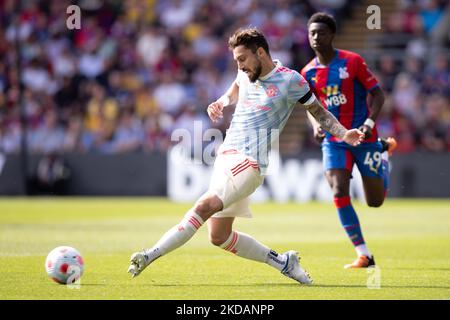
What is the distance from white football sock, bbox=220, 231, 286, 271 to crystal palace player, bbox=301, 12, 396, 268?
1878 millimetres

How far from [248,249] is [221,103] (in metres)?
1.33

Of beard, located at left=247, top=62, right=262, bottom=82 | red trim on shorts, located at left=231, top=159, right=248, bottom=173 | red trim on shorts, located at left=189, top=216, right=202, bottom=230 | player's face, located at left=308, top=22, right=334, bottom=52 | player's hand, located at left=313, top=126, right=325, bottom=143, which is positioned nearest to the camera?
red trim on shorts, located at left=189, top=216, right=202, bottom=230

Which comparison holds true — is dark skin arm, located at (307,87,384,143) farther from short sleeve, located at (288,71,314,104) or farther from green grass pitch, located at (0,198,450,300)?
short sleeve, located at (288,71,314,104)

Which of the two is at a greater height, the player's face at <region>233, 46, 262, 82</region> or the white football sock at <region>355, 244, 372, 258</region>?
the player's face at <region>233, 46, 262, 82</region>

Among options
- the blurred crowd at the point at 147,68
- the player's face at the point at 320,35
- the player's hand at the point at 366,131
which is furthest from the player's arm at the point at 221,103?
the blurred crowd at the point at 147,68

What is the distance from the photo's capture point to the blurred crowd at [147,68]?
23734 millimetres

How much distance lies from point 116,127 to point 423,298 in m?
17.7

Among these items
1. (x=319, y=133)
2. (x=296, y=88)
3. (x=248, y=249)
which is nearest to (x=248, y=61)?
(x=296, y=88)

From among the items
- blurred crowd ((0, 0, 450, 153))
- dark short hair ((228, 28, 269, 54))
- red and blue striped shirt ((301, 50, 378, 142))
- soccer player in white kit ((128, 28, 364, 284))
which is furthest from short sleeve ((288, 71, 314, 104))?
blurred crowd ((0, 0, 450, 153))

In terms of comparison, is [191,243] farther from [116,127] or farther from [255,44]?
[116,127]

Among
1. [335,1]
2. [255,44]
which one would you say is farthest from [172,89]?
[255,44]

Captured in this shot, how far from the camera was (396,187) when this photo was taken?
22672mm

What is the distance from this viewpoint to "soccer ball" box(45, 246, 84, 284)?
8.39 meters

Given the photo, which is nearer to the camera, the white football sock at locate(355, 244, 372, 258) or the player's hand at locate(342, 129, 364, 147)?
the player's hand at locate(342, 129, 364, 147)
